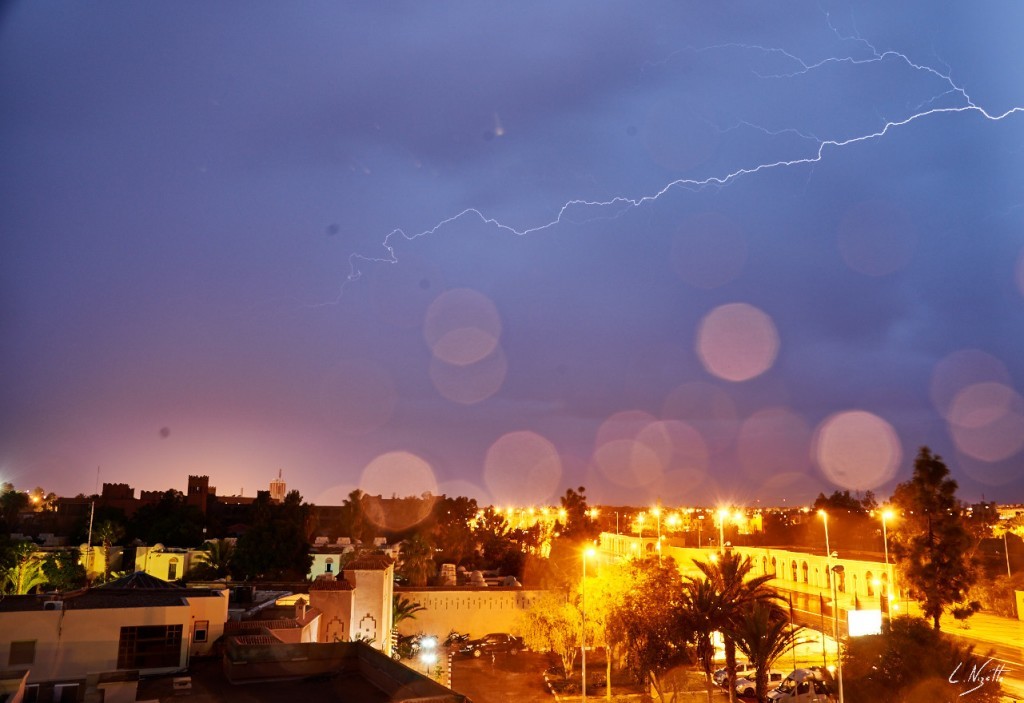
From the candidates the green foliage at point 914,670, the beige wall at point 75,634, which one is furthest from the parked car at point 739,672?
the beige wall at point 75,634

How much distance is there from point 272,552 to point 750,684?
114 ft

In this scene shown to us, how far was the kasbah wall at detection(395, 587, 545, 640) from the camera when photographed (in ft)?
129

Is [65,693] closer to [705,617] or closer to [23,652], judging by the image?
[23,652]

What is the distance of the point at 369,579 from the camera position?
28.6m

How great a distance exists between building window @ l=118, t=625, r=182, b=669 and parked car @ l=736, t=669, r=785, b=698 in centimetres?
2026

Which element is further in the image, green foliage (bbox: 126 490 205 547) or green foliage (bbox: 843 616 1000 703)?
green foliage (bbox: 126 490 205 547)

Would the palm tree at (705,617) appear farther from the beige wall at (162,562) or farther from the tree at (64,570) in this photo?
the tree at (64,570)

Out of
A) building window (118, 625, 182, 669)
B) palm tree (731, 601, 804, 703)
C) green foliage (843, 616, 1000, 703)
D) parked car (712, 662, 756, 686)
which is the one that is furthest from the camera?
parked car (712, 662, 756, 686)

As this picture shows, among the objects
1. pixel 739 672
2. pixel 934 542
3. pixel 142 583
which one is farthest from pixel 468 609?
pixel 934 542

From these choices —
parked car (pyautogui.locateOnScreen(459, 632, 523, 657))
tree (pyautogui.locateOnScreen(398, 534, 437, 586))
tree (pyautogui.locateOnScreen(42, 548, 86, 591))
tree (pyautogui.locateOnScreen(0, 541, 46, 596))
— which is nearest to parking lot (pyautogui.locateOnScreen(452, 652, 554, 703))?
parked car (pyautogui.locateOnScreen(459, 632, 523, 657))

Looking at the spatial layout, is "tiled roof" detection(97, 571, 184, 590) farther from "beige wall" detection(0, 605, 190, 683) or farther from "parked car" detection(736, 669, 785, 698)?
"parked car" detection(736, 669, 785, 698)

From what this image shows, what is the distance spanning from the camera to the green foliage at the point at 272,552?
165 feet

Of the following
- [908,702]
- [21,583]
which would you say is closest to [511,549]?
[21,583]

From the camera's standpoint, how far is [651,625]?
26.5 meters
